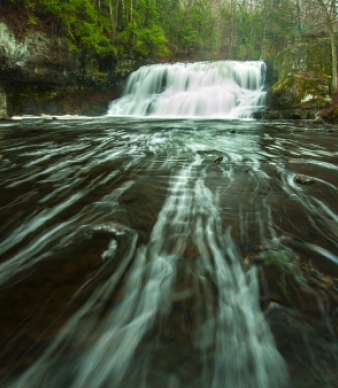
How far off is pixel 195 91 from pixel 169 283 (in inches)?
627

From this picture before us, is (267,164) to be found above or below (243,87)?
below

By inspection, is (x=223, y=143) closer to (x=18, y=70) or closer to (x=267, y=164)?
(x=267, y=164)

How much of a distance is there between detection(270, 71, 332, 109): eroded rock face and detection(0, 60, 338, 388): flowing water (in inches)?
384

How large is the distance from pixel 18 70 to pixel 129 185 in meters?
14.2

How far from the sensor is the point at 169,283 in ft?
5.08

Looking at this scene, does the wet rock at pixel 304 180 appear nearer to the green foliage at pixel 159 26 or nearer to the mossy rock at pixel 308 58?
the green foliage at pixel 159 26

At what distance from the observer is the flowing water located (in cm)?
105

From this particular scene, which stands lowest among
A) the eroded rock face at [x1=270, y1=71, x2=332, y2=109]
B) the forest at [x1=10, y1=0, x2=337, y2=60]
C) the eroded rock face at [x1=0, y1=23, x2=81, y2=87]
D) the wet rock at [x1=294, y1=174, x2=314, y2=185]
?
the wet rock at [x1=294, y1=174, x2=314, y2=185]

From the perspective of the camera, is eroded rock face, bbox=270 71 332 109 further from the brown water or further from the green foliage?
the brown water

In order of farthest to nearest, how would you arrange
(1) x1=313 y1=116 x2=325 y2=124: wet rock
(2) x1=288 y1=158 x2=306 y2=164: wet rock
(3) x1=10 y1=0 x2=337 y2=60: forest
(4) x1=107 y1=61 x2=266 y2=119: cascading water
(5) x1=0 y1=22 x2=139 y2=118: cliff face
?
(3) x1=10 y1=0 x2=337 y2=60: forest, (4) x1=107 y1=61 x2=266 y2=119: cascading water, (5) x1=0 y1=22 x2=139 y2=118: cliff face, (1) x1=313 y1=116 x2=325 y2=124: wet rock, (2) x1=288 y1=158 x2=306 y2=164: wet rock

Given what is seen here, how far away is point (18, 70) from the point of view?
43.6ft

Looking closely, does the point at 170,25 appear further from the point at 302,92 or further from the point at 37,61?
the point at 302,92

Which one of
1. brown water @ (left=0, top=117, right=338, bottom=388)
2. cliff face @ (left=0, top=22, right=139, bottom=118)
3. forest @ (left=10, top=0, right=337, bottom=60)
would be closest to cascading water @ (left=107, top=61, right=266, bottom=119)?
cliff face @ (left=0, top=22, right=139, bottom=118)

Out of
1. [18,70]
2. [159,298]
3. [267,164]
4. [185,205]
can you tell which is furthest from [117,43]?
[159,298]
